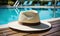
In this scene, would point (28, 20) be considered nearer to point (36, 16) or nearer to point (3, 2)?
point (36, 16)

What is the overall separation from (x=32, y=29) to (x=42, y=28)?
0.26 metres

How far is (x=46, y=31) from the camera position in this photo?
130 inches

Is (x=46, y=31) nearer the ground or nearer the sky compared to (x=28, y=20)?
nearer the ground

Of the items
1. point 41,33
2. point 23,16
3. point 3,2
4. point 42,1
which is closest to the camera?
point 41,33

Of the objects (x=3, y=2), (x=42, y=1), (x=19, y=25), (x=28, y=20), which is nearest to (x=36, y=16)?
(x=28, y=20)

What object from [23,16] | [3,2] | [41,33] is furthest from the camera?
[3,2]

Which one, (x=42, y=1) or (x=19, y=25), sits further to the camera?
(x=42, y=1)

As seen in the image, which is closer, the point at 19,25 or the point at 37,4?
the point at 19,25

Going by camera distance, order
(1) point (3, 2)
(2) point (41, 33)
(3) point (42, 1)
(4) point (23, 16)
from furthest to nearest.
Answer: (1) point (3, 2), (3) point (42, 1), (4) point (23, 16), (2) point (41, 33)

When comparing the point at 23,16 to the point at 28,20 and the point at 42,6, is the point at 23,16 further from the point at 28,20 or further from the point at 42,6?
the point at 42,6

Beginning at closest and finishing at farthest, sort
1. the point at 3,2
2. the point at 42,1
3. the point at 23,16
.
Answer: the point at 23,16
the point at 42,1
the point at 3,2

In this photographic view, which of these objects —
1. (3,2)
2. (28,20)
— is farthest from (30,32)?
(3,2)

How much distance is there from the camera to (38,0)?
13.0 m

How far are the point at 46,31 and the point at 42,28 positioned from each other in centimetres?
12
